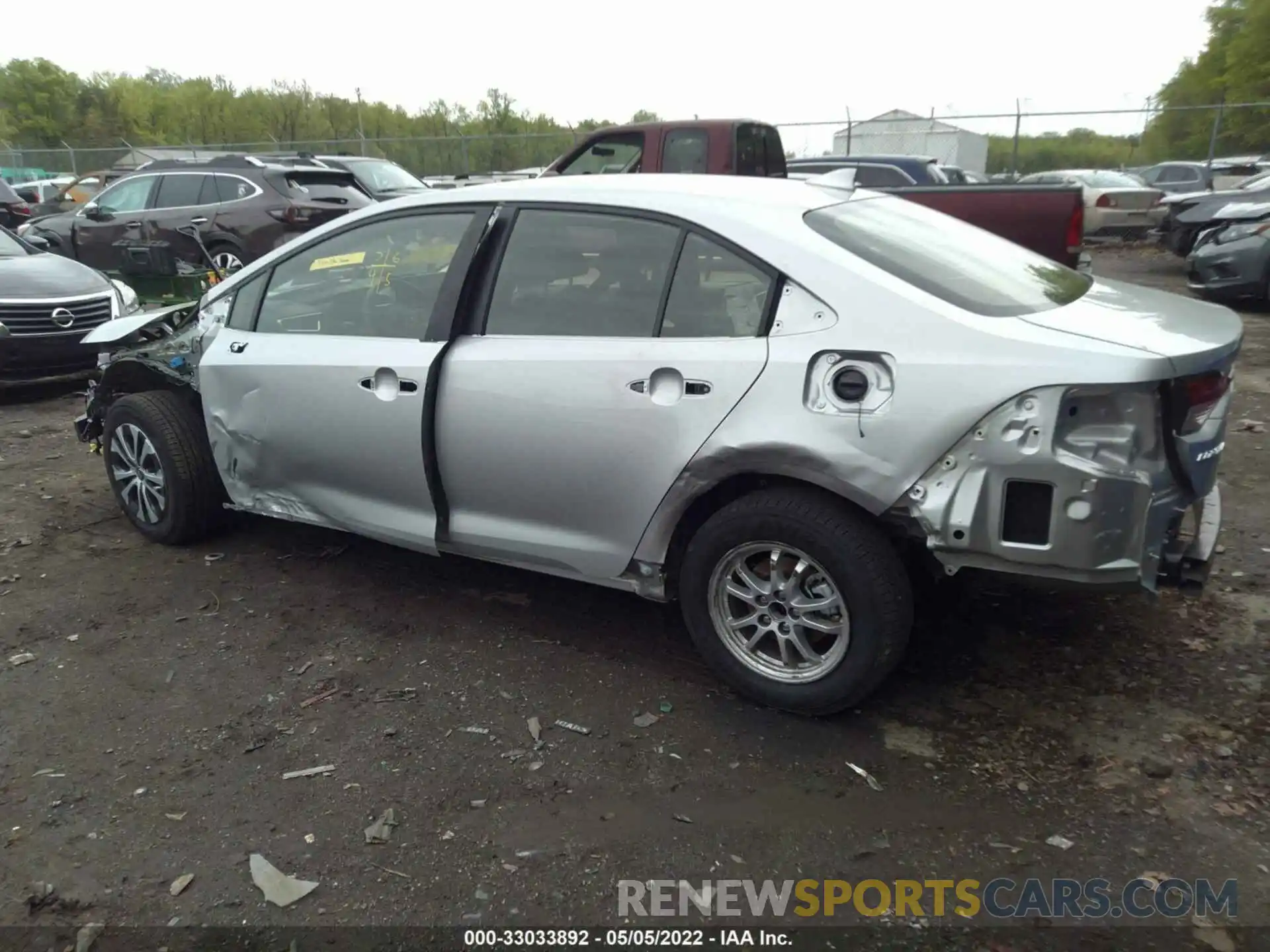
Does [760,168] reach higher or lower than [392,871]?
higher

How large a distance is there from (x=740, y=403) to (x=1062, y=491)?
932mm

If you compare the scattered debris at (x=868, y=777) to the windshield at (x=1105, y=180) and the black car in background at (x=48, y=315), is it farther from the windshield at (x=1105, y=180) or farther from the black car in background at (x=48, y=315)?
the windshield at (x=1105, y=180)

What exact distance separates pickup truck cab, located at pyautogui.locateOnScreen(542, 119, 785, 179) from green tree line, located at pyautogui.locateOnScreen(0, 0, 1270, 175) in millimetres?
13185

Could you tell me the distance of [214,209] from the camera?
37.8ft

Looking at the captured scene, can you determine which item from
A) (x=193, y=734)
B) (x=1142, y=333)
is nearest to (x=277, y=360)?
(x=193, y=734)

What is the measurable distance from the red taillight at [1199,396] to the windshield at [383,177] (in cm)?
1239

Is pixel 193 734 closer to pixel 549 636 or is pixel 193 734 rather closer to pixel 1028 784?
pixel 549 636

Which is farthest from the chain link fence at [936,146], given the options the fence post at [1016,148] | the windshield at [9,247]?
the windshield at [9,247]

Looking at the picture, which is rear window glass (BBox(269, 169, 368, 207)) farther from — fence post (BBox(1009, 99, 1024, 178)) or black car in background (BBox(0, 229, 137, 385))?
fence post (BBox(1009, 99, 1024, 178))

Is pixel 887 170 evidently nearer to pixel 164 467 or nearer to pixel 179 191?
pixel 179 191

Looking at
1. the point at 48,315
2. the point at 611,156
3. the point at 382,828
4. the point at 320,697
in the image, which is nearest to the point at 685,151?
Result: the point at 611,156

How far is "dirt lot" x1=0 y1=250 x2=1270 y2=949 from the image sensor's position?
2459 millimetres

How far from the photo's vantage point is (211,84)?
227 ft

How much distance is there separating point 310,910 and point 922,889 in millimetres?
1538
